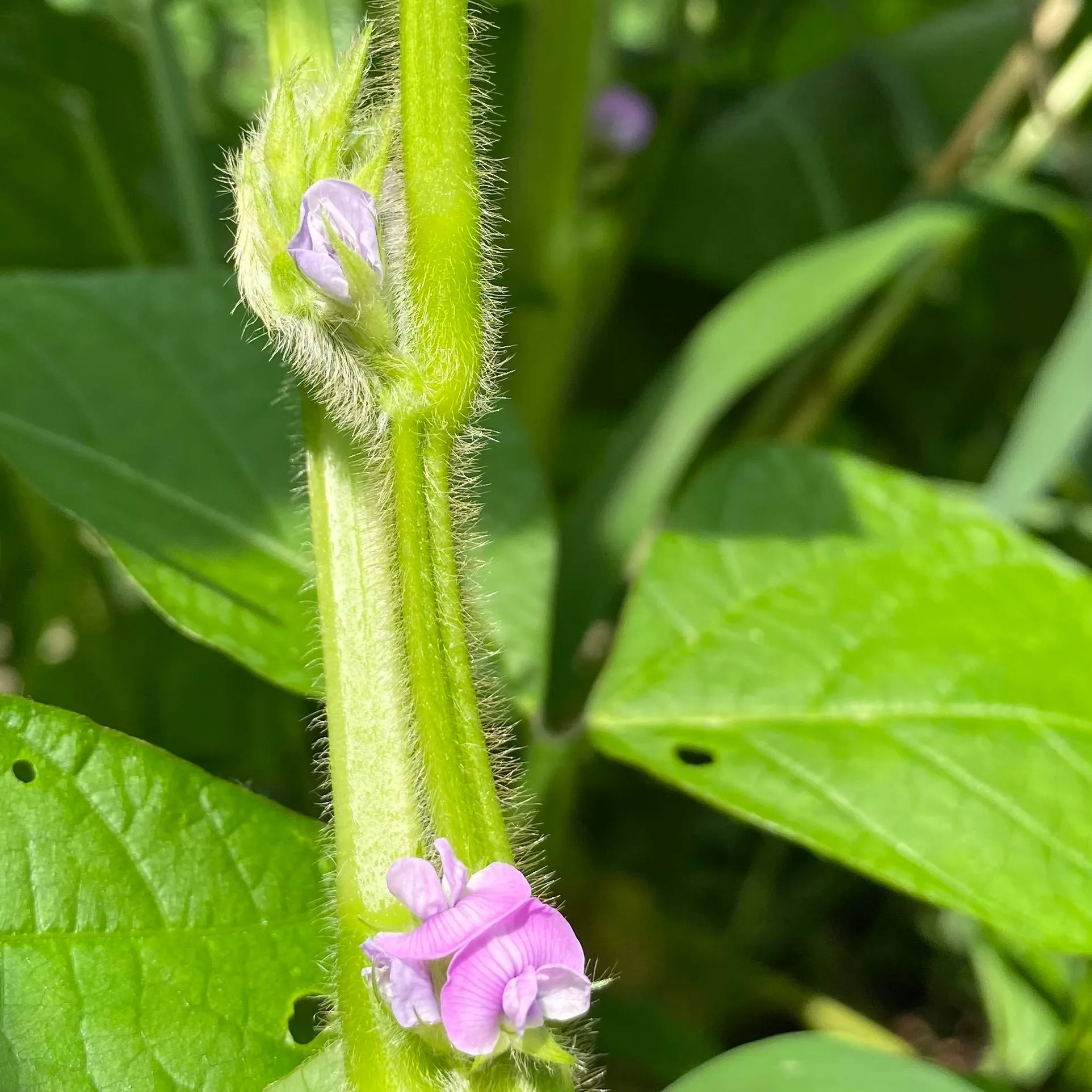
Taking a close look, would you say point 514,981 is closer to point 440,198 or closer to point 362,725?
point 362,725

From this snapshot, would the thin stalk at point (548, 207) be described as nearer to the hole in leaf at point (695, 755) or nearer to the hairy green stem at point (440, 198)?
the hole in leaf at point (695, 755)

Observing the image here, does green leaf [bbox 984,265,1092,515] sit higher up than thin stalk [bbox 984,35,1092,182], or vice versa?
thin stalk [bbox 984,35,1092,182]

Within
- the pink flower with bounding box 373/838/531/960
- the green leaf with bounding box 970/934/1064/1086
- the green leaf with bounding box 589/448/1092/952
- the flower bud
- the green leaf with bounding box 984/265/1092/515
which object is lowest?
the green leaf with bounding box 970/934/1064/1086

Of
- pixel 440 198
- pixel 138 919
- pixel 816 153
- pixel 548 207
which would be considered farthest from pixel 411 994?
pixel 816 153

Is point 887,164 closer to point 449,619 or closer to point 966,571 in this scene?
point 966,571

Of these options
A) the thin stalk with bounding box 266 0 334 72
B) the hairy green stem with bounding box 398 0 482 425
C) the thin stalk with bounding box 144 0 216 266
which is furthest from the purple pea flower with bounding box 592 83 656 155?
the hairy green stem with bounding box 398 0 482 425

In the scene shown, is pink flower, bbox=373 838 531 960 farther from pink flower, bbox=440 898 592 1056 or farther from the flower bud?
the flower bud
